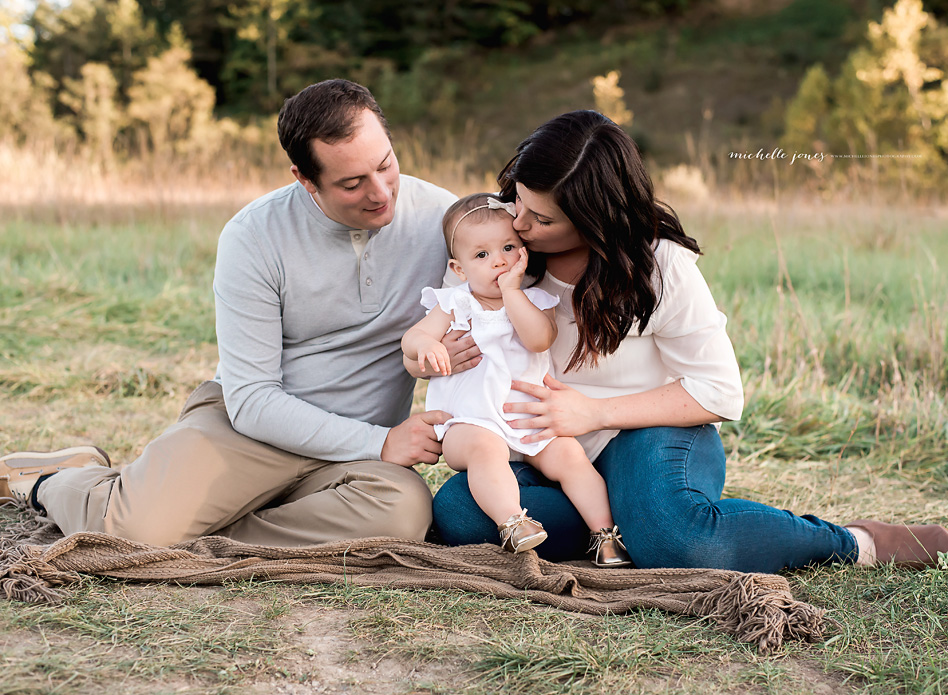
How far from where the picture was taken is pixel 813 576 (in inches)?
93.0

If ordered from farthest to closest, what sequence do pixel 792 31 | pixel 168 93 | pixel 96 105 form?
1. pixel 792 31
2. pixel 168 93
3. pixel 96 105

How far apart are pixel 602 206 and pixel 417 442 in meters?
0.86

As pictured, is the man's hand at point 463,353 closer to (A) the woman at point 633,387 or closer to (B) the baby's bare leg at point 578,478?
(A) the woman at point 633,387

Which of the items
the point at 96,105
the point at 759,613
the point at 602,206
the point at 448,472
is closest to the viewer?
the point at 759,613

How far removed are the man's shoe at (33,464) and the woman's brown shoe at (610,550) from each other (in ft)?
5.75

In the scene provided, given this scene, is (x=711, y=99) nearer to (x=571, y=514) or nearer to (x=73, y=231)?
(x=73, y=231)

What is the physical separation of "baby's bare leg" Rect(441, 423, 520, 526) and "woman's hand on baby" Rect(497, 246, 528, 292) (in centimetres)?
41

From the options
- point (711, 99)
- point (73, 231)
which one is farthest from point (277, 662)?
point (711, 99)

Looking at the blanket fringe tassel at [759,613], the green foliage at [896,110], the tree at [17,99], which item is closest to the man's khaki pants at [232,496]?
the blanket fringe tassel at [759,613]

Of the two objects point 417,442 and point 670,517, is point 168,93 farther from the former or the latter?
point 670,517

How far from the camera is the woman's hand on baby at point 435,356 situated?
2383mm

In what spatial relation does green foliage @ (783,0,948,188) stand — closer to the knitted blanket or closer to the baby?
the baby

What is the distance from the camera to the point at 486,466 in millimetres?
2365

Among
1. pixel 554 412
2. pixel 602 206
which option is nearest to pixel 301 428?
pixel 554 412
